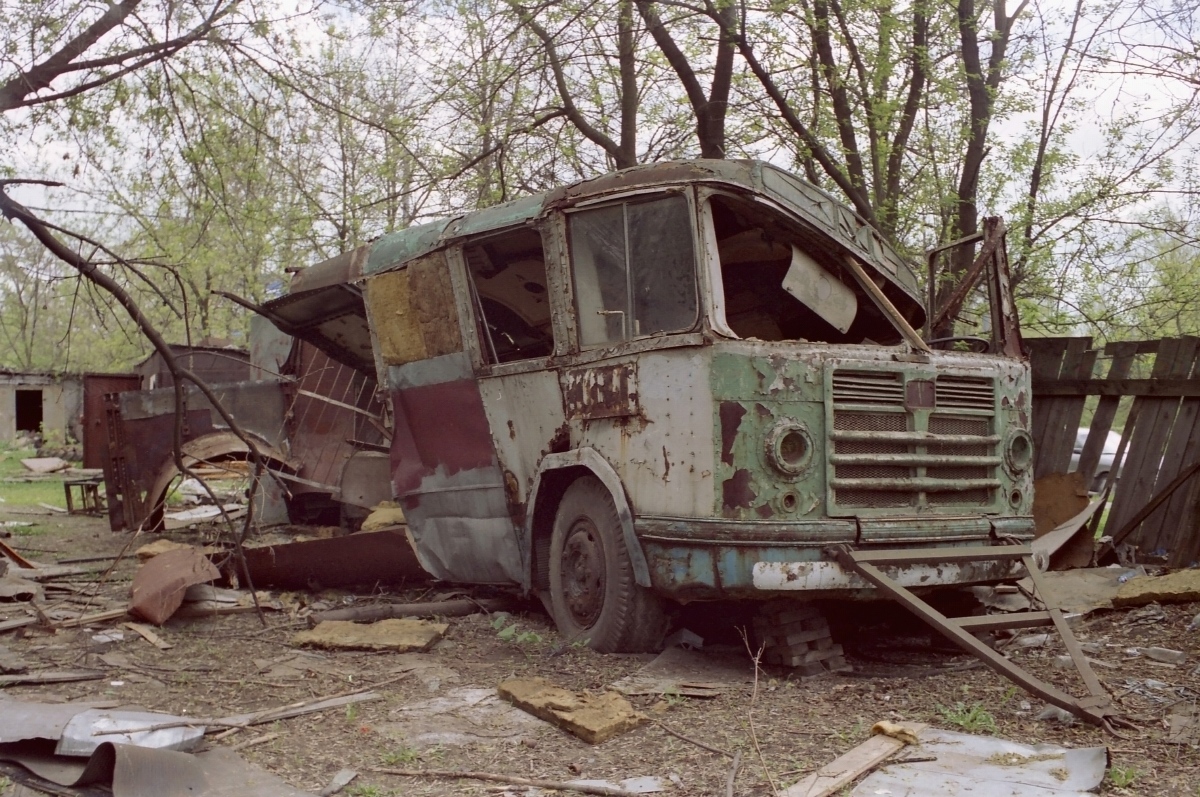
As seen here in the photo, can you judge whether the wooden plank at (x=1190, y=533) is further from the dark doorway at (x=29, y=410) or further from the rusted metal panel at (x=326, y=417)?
the dark doorway at (x=29, y=410)

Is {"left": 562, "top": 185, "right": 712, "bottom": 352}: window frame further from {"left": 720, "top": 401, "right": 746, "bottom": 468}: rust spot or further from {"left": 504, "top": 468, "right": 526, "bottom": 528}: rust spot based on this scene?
{"left": 504, "top": 468, "right": 526, "bottom": 528}: rust spot

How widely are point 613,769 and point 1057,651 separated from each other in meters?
2.74

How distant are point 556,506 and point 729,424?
1629 millimetres

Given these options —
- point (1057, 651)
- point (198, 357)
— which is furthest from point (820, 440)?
point (198, 357)

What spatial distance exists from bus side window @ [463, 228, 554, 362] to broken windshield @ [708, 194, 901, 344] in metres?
1.11

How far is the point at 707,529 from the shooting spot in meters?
4.95

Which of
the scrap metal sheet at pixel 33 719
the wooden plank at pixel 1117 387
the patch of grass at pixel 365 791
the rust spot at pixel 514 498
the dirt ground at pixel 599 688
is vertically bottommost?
the patch of grass at pixel 365 791

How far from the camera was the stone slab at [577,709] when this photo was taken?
435 cm

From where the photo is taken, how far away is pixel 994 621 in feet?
15.8

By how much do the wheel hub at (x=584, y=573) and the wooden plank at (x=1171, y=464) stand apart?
4.09 metres

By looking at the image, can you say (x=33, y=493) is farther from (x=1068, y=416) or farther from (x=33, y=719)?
(x=1068, y=416)

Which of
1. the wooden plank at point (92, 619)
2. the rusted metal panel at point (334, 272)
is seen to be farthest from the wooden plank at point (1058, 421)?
the wooden plank at point (92, 619)

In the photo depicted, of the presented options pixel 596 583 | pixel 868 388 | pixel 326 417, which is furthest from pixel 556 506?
pixel 326 417

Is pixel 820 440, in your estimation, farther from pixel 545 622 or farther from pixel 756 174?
pixel 545 622
